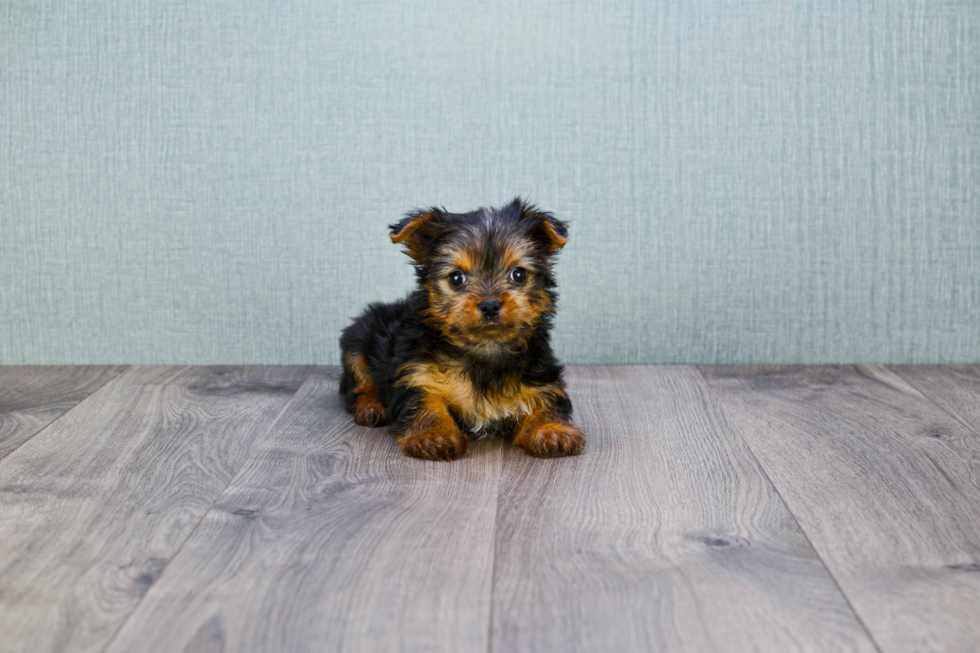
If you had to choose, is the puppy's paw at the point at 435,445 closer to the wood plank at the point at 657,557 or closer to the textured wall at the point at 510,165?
the wood plank at the point at 657,557

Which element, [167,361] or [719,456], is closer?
[719,456]

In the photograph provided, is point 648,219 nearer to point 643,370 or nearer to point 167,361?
point 643,370

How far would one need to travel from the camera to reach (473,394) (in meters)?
2.54

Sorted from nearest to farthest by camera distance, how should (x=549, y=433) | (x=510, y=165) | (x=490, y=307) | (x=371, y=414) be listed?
(x=490, y=307), (x=549, y=433), (x=371, y=414), (x=510, y=165)

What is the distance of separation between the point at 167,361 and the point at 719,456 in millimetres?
2217

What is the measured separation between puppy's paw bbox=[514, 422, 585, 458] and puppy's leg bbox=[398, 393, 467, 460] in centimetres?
18

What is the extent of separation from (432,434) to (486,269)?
1.47 feet

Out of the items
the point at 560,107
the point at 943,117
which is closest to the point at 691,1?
the point at 560,107

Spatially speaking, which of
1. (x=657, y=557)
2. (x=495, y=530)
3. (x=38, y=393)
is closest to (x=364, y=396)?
(x=495, y=530)

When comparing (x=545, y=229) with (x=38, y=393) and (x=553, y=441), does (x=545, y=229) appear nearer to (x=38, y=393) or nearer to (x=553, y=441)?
(x=553, y=441)

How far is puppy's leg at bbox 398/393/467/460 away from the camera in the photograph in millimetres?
2408

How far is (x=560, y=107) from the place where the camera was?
3.48 m

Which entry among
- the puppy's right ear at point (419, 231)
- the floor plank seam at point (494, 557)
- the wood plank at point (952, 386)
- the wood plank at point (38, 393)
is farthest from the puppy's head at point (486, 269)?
the wood plank at point (952, 386)

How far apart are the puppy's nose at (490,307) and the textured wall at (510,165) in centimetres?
125
